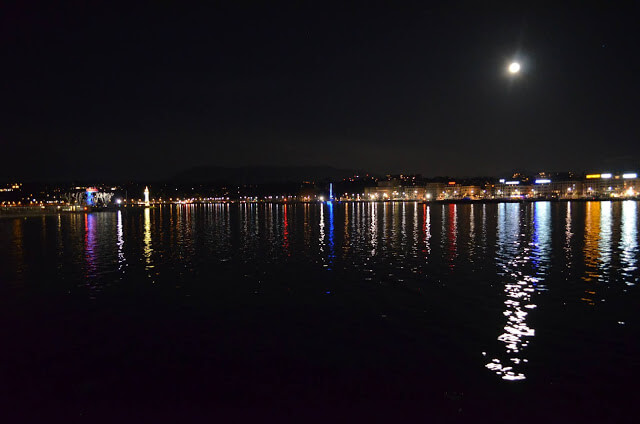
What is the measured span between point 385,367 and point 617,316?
698 centimetres

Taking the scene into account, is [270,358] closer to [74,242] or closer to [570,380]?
[570,380]

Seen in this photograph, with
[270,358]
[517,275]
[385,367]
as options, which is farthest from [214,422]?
[517,275]

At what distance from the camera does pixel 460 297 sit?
13938mm

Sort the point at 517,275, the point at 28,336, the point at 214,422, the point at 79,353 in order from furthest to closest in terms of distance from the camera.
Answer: the point at 517,275
the point at 28,336
the point at 79,353
the point at 214,422

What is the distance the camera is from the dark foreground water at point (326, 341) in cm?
749

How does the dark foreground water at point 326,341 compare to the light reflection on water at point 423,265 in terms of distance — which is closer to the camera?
the dark foreground water at point 326,341

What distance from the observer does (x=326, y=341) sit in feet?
33.7

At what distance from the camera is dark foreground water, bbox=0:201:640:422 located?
7492 millimetres

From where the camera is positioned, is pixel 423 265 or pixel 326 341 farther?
pixel 423 265

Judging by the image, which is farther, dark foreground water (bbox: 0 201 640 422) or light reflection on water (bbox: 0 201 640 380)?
light reflection on water (bbox: 0 201 640 380)

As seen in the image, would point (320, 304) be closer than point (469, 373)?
No

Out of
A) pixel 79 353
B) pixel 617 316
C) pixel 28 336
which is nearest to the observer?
pixel 79 353

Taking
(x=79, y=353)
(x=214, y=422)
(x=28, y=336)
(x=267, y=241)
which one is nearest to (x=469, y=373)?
(x=214, y=422)

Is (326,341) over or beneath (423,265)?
beneath
